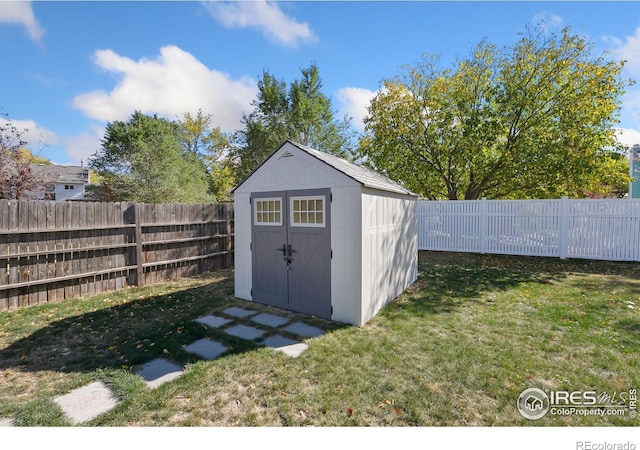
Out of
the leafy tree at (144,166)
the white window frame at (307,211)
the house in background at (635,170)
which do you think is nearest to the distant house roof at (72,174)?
the leafy tree at (144,166)

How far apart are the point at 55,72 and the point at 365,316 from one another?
989 cm

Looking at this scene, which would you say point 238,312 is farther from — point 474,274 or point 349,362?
point 474,274

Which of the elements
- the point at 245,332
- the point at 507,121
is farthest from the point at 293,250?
the point at 507,121

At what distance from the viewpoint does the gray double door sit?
4855mm

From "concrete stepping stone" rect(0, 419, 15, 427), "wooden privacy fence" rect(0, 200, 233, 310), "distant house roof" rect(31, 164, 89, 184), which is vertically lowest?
"concrete stepping stone" rect(0, 419, 15, 427)

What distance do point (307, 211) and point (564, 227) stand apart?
8.77 meters

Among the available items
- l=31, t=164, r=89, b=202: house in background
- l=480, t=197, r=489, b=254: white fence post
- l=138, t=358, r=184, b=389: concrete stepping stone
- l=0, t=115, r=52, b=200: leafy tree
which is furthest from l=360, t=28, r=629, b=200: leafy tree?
l=31, t=164, r=89, b=202: house in background

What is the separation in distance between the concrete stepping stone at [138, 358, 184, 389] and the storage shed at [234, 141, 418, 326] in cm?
223

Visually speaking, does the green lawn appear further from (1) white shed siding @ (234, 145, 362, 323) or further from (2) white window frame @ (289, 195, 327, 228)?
(2) white window frame @ (289, 195, 327, 228)

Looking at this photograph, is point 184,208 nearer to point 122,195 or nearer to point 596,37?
point 122,195

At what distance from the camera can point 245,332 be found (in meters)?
4.34
